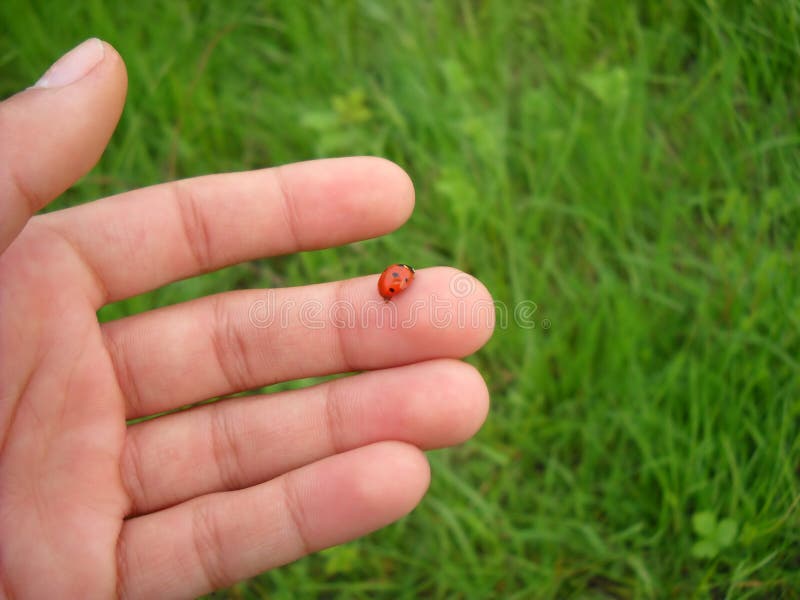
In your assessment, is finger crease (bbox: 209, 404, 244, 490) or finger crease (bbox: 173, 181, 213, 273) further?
finger crease (bbox: 173, 181, 213, 273)

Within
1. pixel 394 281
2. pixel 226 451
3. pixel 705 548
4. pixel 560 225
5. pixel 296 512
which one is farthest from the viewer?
pixel 560 225

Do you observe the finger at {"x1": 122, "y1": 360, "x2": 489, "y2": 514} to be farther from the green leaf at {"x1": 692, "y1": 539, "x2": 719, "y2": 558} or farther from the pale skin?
the green leaf at {"x1": 692, "y1": 539, "x2": 719, "y2": 558}

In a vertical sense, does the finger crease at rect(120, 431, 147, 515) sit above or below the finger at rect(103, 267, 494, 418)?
below

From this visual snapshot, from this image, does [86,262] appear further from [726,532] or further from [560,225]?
[726,532]

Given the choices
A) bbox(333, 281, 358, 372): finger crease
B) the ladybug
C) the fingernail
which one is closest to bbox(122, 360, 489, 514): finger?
bbox(333, 281, 358, 372): finger crease

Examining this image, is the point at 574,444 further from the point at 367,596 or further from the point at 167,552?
the point at 167,552

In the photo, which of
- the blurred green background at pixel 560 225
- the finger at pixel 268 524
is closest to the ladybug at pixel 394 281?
the finger at pixel 268 524

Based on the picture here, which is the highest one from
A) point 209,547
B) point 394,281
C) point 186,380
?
point 394,281

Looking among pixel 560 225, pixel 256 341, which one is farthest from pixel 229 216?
pixel 560 225
